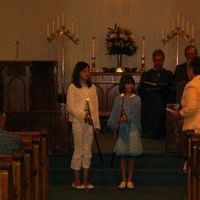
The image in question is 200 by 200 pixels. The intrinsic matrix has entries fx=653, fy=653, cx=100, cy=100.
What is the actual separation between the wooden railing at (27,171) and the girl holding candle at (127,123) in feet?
5.09

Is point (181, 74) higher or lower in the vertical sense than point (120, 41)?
lower

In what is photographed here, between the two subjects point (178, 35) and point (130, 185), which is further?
point (178, 35)

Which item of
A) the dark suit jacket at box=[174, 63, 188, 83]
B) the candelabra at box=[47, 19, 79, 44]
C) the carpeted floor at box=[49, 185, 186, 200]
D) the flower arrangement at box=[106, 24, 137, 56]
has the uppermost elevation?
the candelabra at box=[47, 19, 79, 44]

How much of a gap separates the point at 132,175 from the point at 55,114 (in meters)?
1.69

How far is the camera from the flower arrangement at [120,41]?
13734 millimetres

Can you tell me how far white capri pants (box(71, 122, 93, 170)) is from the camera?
29.4 ft

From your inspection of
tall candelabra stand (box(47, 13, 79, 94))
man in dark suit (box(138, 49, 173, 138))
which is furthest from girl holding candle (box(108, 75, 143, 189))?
tall candelabra stand (box(47, 13, 79, 94))

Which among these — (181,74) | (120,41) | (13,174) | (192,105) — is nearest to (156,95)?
(181,74)

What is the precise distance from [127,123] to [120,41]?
5053mm

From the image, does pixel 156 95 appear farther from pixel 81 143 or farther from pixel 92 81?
pixel 81 143

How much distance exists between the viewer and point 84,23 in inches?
599

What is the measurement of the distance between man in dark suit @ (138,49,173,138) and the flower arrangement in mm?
1767

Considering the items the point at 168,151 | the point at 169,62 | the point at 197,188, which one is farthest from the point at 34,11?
the point at 197,188

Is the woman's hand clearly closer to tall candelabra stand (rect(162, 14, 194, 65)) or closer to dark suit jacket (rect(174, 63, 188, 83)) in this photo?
dark suit jacket (rect(174, 63, 188, 83))
